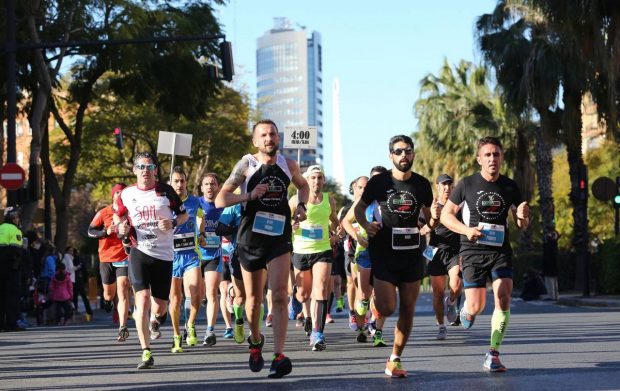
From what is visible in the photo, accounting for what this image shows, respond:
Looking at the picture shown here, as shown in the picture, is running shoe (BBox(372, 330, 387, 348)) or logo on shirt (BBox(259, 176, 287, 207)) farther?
running shoe (BBox(372, 330, 387, 348))

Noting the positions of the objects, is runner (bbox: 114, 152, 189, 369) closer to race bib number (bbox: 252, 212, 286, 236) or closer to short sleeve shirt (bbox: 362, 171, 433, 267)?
race bib number (bbox: 252, 212, 286, 236)

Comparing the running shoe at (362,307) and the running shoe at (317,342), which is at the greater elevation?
the running shoe at (362,307)

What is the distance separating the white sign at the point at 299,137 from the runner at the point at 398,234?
391 inches

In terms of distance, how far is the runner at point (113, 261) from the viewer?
47.9 feet

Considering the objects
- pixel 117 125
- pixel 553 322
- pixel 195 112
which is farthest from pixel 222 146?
pixel 553 322

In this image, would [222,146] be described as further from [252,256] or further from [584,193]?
[252,256]

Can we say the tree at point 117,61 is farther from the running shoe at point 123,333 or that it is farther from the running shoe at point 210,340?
the running shoe at point 210,340

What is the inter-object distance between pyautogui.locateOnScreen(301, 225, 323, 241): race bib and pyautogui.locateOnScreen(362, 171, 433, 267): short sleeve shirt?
411 centimetres

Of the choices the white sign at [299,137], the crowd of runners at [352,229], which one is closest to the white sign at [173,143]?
the white sign at [299,137]

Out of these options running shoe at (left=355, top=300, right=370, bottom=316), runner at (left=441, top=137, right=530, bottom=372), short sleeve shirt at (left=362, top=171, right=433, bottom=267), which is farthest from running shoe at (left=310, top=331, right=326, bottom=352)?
short sleeve shirt at (left=362, top=171, right=433, bottom=267)

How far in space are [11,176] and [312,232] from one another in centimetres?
1092

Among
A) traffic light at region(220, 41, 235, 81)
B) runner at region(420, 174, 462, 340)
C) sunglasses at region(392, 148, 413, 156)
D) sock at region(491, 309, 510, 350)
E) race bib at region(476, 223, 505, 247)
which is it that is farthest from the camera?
traffic light at region(220, 41, 235, 81)

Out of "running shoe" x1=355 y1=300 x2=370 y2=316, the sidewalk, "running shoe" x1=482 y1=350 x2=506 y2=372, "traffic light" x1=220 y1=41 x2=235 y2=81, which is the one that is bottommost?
"running shoe" x1=482 y1=350 x2=506 y2=372

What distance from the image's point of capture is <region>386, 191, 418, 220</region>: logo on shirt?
10125mm
